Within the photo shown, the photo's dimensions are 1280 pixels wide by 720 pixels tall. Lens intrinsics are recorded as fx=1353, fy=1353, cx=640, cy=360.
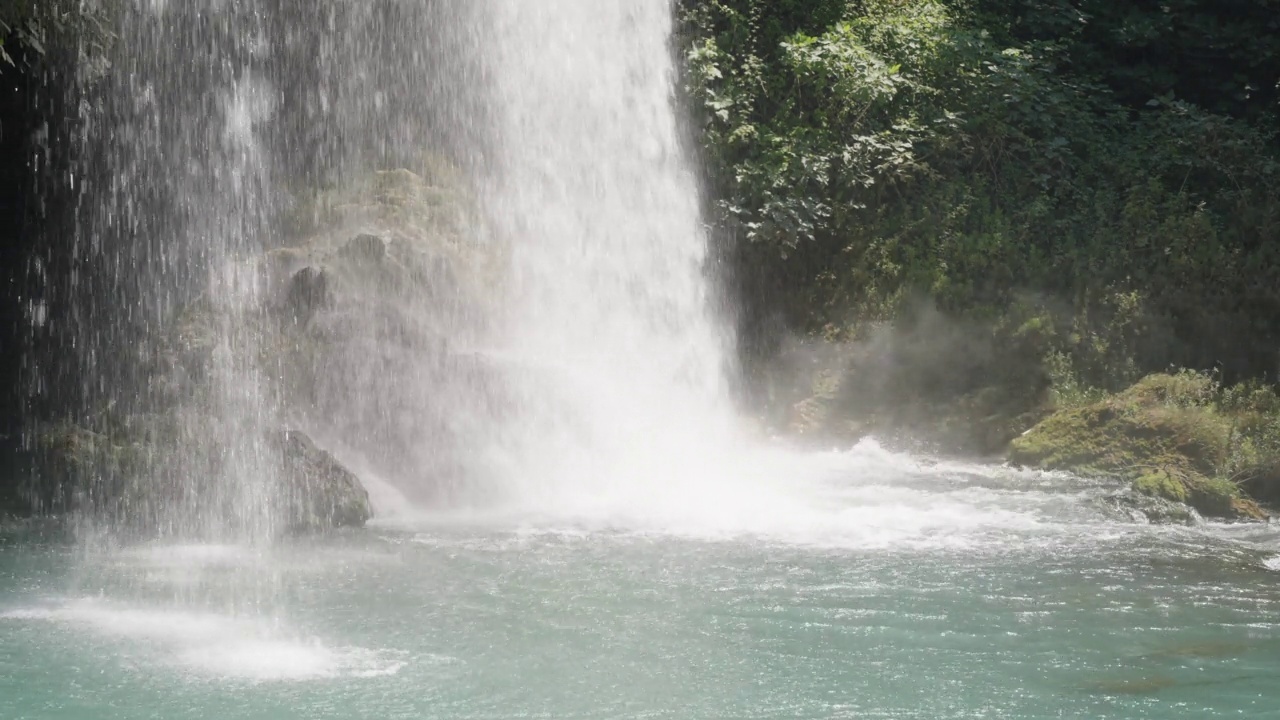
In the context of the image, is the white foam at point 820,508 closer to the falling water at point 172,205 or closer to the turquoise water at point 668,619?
the turquoise water at point 668,619

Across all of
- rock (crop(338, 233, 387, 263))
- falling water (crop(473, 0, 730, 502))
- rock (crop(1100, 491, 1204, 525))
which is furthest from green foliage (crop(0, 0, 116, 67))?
rock (crop(1100, 491, 1204, 525))

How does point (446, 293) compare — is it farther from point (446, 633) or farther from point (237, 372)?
point (446, 633)

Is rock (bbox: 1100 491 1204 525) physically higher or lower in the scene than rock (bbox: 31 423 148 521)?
lower

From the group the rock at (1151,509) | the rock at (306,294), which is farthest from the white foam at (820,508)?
the rock at (306,294)

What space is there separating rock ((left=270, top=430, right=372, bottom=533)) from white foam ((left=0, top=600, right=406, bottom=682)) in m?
2.48

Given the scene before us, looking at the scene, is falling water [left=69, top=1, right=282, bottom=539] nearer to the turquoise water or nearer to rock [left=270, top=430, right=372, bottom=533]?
rock [left=270, top=430, right=372, bottom=533]

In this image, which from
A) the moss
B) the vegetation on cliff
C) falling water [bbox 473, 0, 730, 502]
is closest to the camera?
the moss

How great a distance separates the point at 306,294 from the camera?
13.5m

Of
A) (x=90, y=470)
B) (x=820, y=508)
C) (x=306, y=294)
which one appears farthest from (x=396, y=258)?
(x=820, y=508)

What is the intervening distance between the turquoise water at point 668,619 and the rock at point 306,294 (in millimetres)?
2827

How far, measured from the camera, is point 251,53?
15.9 m

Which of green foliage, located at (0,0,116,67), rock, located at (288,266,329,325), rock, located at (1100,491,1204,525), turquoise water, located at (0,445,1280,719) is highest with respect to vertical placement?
green foliage, located at (0,0,116,67)

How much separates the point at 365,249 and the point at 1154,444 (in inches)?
321

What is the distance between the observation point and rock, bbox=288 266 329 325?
1343cm
